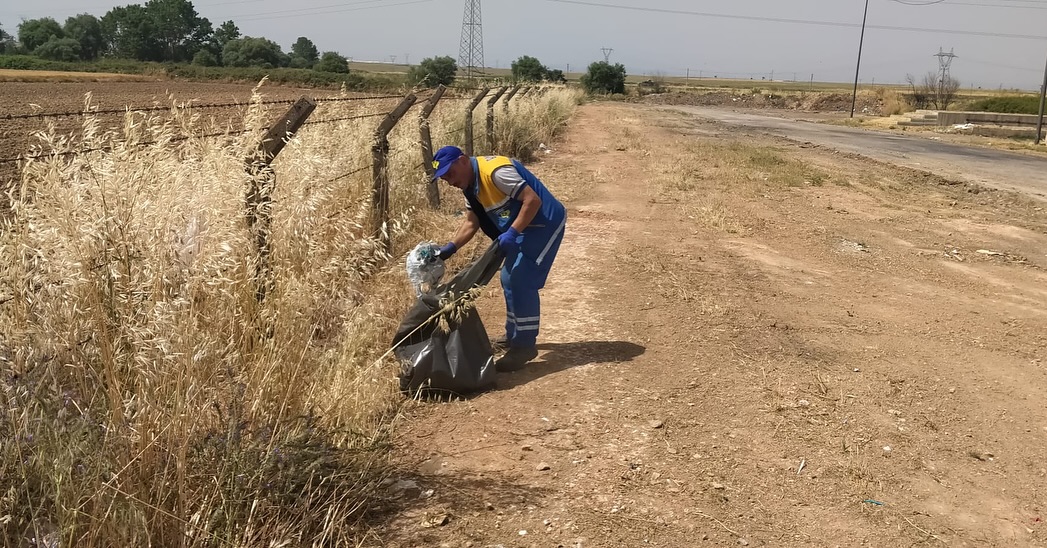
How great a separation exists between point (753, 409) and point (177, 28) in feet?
347

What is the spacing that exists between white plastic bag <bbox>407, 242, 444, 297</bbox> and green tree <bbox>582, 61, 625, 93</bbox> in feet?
244

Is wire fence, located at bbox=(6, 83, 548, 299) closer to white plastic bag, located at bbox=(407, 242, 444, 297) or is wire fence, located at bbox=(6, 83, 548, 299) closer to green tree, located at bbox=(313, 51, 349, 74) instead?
white plastic bag, located at bbox=(407, 242, 444, 297)

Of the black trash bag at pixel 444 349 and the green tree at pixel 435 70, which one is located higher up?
the green tree at pixel 435 70

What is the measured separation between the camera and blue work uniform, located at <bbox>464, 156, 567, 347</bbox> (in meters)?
4.43

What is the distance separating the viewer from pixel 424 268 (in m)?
4.34

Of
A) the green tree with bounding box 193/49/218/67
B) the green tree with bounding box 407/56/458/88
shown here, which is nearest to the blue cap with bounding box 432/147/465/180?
the green tree with bounding box 407/56/458/88

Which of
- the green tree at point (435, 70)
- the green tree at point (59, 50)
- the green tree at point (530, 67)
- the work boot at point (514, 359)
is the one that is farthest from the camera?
the green tree at point (59, 50)

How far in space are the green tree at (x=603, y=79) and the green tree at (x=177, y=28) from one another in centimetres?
5071

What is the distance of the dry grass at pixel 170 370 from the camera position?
2.22 meters

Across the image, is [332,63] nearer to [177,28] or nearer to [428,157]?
[177,28]

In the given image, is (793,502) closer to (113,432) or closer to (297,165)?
(113,432)

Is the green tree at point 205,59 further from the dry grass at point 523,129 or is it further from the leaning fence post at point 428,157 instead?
the leaning fence post at point 428,157

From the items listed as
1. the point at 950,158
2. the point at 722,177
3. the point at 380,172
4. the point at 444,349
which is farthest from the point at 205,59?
the point at 444,349

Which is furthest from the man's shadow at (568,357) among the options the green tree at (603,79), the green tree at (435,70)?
the green tree at (603,79)
